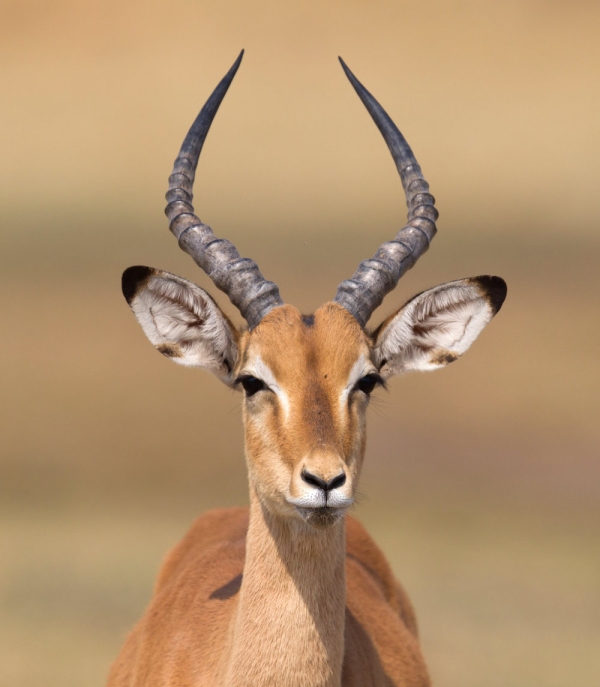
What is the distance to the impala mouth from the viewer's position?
5914mm

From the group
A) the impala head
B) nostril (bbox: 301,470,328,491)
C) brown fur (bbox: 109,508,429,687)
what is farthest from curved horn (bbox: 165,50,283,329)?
brown fur (bbox: 109,508,429,687)

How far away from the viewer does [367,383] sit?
21.9 feet

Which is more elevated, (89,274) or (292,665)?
(89,274)

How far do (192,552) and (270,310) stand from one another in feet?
9.21

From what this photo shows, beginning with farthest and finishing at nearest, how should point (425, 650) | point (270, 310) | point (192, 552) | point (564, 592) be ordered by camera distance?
point (564, 592) < point (425, 650) < point (192, 552) < point (270, 310)

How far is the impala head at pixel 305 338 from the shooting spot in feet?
20.0

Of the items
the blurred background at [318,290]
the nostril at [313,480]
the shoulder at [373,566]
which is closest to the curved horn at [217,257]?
the nostril at [313,480]

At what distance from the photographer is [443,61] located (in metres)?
48.7

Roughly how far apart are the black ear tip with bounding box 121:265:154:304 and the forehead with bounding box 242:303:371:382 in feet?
2.11

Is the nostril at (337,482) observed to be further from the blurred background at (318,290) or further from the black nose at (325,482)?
the blurred background at (318,290)

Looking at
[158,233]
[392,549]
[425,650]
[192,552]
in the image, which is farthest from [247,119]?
[192,552]

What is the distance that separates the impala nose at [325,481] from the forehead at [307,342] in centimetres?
70

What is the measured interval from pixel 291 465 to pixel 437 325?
64.3 inches

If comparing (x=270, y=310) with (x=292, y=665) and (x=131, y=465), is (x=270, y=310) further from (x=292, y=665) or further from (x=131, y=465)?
(x=131, y=465)
